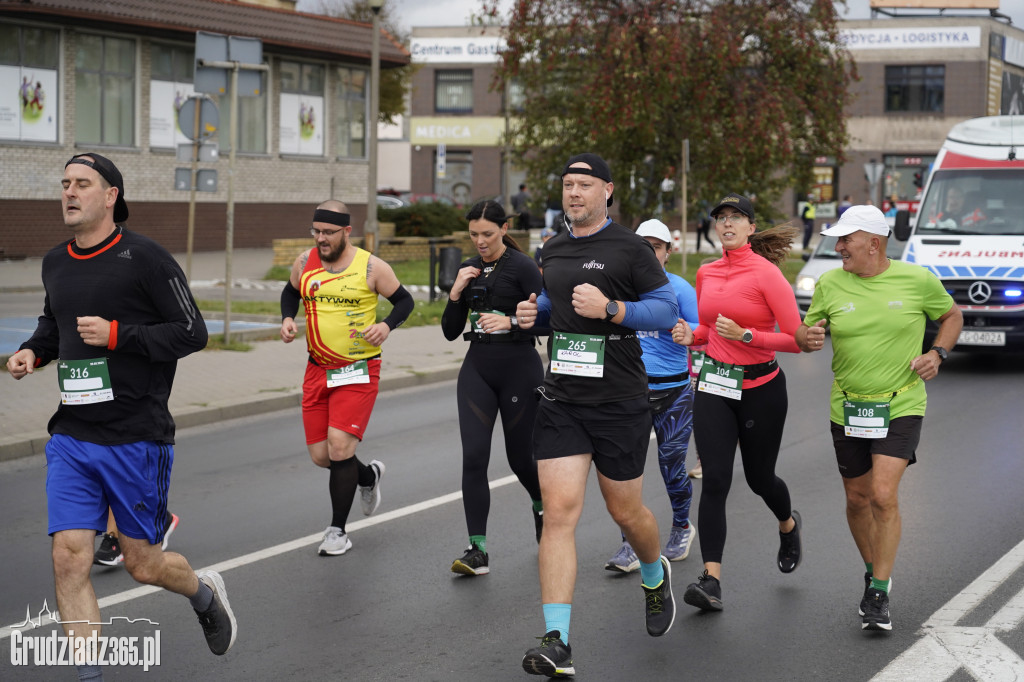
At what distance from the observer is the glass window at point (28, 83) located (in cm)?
2871

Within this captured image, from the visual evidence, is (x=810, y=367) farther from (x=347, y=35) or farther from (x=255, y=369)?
(x=347, y=35)

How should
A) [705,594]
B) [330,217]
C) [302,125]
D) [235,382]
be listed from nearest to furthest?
[705,594], [330,217], [235,382], [302,125]

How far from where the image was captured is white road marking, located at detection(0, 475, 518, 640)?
20.3ft

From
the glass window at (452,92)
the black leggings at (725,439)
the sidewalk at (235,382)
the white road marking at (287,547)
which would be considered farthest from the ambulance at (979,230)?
the glass window at (452,92)

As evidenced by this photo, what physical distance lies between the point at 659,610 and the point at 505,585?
1153mm

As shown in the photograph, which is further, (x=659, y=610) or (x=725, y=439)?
(x=725, y=439)

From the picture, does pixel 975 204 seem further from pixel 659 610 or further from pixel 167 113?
pixel 167 113

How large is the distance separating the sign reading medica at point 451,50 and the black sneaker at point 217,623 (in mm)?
59241

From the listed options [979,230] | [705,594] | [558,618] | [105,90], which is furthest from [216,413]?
[105,90]

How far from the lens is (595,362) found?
17.3 feet

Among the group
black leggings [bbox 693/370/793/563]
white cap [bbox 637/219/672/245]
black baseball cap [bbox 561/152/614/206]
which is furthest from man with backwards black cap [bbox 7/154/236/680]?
white cap [bbox 637/219/672/245]

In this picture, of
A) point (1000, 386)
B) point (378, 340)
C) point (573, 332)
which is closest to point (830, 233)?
point (573, 332)

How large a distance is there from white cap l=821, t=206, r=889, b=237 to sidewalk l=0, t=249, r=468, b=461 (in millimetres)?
6822

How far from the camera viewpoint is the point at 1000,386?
14031mm
